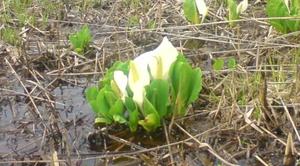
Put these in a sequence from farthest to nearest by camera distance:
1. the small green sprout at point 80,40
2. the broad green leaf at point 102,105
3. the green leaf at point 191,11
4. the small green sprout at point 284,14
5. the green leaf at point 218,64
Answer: the green leaf at point 191,11 < the small green sprout at point 80,40 < the small green sprout at point 284,14 < the green leaf at point 218,64 < the broad green leaf at point 102,105

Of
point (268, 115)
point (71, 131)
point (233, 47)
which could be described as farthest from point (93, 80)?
point (268, 115)

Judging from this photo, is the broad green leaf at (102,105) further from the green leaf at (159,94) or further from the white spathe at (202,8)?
the white spathe at (202,8)

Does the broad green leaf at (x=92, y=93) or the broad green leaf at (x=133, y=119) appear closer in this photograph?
the broad green leaf at (x=133, y=119)

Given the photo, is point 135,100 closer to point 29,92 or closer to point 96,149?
point 96,149

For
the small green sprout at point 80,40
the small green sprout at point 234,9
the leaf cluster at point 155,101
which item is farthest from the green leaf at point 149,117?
the small green sprout at point 234,9

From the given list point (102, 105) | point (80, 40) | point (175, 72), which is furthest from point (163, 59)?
point (80, 40)
